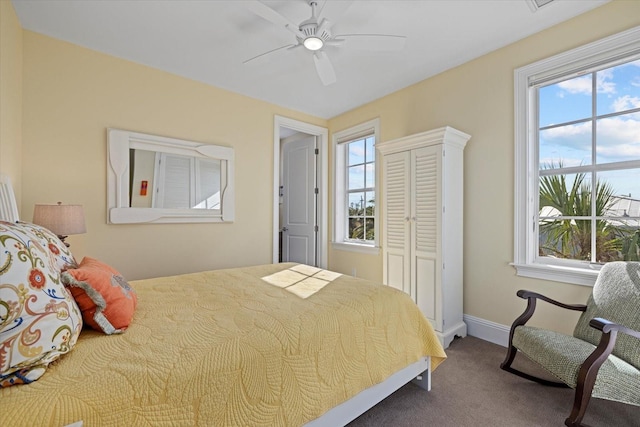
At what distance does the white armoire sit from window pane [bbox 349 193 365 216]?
101cm

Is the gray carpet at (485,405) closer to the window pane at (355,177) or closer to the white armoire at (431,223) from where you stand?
the white armoire at (431,223)

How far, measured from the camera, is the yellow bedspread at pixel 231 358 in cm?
84

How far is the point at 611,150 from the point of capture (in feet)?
6.95

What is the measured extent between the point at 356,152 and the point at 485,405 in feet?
10.4

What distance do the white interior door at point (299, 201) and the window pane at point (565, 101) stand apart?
274 centimetres

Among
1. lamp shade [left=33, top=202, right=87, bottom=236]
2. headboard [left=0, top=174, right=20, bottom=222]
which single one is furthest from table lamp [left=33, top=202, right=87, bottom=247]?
headboard [left=0, top=174, right=20, bottom=222]

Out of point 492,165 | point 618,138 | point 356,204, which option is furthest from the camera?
point 356,204

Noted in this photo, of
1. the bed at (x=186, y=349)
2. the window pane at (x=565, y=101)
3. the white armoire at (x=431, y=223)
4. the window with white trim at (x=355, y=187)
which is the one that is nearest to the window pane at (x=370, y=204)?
the window with white trim at (x=355, y=187)

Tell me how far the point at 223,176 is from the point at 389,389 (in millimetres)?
2736

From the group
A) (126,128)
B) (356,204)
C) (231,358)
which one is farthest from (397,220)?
(126,128)

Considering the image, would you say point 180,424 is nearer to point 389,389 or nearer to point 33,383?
point 33,383

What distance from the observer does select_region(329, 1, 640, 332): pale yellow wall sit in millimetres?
2301

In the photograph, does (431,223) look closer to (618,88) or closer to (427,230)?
(427,230)

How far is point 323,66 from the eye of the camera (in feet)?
7.64
